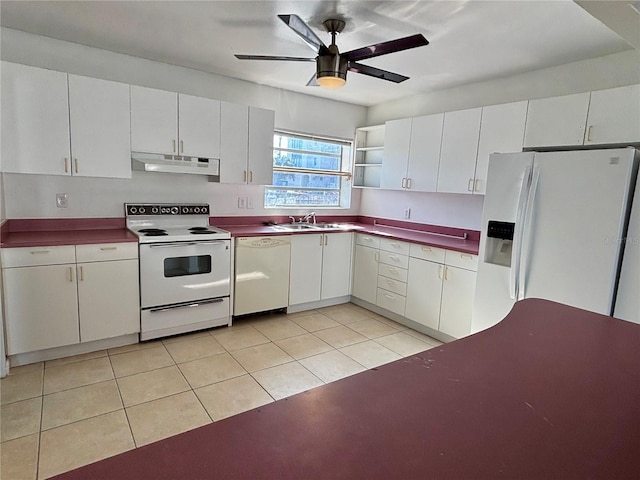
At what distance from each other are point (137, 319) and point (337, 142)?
3228mm

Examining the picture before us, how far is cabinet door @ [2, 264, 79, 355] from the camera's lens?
260 centimetres

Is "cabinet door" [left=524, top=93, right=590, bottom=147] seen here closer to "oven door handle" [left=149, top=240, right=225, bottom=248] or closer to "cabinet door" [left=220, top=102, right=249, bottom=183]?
"cabinet door" [left=220, top=102, right=249, bottom=183]

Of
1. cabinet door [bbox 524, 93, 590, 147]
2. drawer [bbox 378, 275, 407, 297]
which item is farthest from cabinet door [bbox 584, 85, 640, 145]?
drawer [bbox 378, 275, 407, 297]

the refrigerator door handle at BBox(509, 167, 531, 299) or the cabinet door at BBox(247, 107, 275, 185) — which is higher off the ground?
the cabinet door at BBox(247, 107, 275, 185)

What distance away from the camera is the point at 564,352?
1.16 meters

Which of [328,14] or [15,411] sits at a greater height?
[328,14]

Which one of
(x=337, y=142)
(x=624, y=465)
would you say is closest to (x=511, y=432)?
(x=624, y=465)

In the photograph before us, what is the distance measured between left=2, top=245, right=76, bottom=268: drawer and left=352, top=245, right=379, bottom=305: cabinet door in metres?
2.82

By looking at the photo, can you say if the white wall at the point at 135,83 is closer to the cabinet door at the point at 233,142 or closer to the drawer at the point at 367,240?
the cabinet door at the point at 233,142

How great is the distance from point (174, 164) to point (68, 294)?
1352 mm

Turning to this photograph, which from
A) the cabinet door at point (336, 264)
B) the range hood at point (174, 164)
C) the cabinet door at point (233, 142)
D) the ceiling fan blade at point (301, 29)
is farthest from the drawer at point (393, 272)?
the ceiling fan blade at point (301, 29)

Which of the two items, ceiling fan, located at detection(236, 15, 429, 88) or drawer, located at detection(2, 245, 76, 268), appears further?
drawer, located at detection(2, 245, 76, 268)

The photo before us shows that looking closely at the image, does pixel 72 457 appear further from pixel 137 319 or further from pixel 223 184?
pixel 223 184

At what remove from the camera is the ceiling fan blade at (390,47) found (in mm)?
1978
